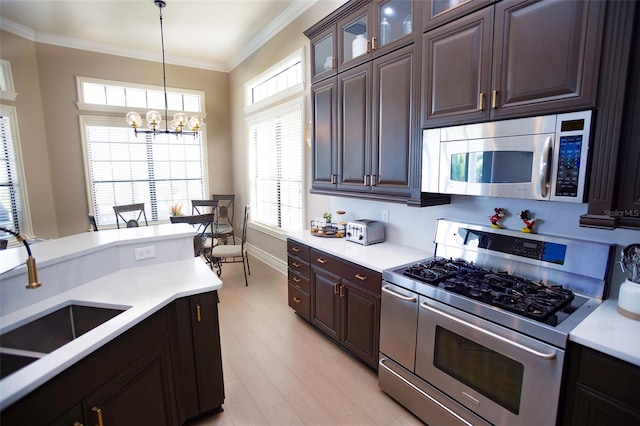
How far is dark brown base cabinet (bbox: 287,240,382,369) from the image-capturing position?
88.3 inches

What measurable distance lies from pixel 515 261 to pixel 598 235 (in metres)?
0.41

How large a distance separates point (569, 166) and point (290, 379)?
222 centimetres

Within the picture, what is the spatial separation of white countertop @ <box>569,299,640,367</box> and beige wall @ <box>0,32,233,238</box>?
6.20 meters

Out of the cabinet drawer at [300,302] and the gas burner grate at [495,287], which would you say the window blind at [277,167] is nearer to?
the cabinet drawer at [300,302]

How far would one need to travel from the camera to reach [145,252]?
2123mm

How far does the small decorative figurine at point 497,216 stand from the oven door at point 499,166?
0.30m

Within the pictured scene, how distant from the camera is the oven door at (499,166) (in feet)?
4.98

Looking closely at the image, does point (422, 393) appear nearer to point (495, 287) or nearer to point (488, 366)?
point (488, 366)

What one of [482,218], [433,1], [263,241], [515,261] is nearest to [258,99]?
[263,241]

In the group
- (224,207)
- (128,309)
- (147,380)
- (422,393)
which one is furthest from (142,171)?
(422,393)

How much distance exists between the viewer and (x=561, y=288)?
1.65 metres

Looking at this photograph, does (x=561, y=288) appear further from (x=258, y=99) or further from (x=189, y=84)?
(x=189, y=84)

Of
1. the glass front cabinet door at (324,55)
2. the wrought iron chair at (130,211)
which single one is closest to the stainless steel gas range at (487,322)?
the glass front cabinet door at (324,55)

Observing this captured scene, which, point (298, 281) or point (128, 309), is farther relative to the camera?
point (298, 281)
